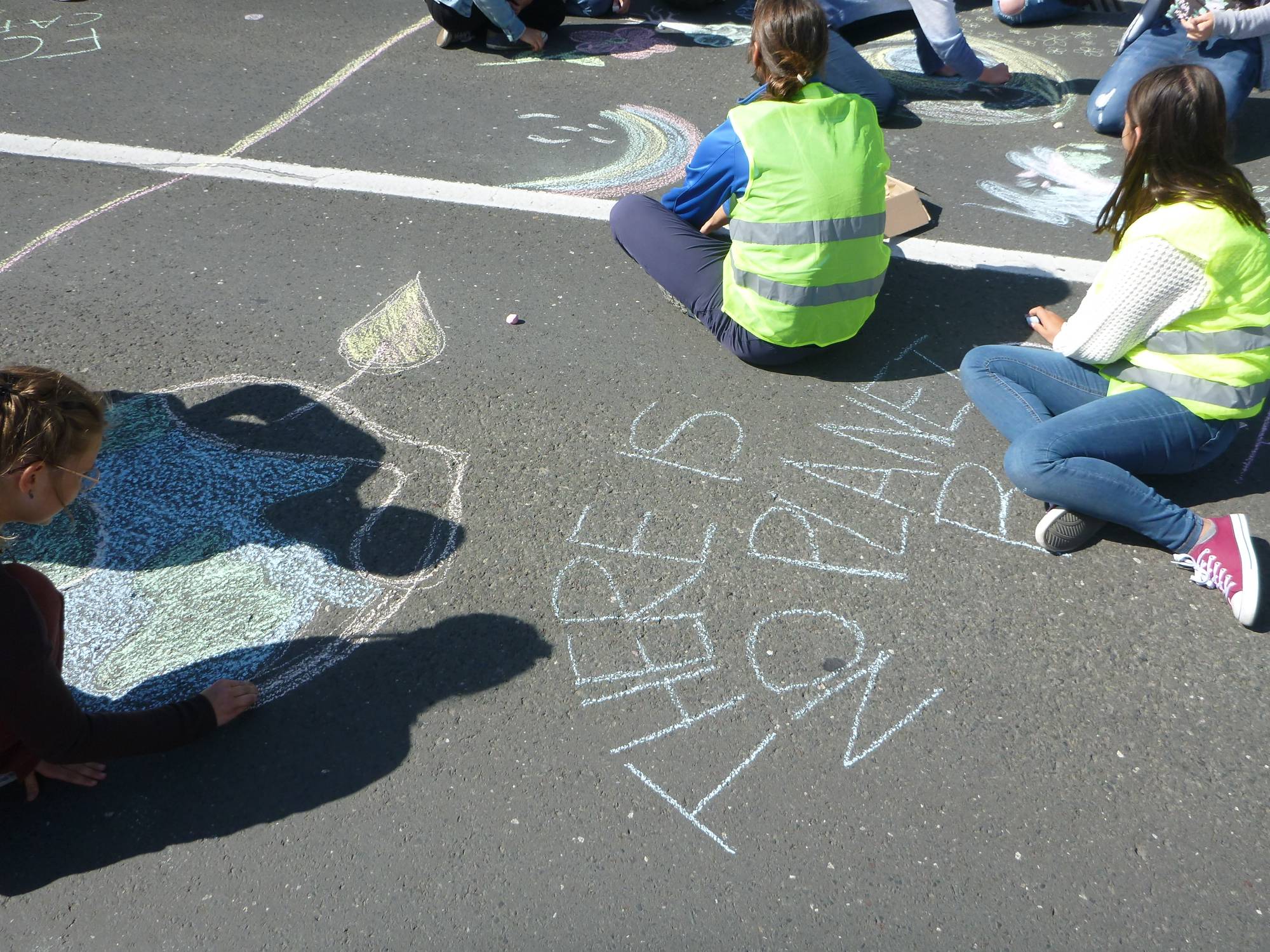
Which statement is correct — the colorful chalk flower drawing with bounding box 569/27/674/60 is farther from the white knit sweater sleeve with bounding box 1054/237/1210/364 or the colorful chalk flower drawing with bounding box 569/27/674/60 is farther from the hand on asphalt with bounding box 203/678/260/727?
the hand on asphalt with bounding box 203/678/260/727

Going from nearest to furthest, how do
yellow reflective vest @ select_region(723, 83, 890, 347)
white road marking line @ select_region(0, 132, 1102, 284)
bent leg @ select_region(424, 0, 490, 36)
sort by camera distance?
1. yellow reflective vest @ select_region(723, 83, 890, 347)
2. white road marking line @ select_region(0, 132, 1102, 284)
3. bent leg @ select_region(424, 0, 490, 36)

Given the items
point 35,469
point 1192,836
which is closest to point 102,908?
point 35,469

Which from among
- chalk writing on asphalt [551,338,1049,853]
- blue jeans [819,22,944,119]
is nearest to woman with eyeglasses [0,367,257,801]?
chalk writing on asphalt [551,338,1049,853]

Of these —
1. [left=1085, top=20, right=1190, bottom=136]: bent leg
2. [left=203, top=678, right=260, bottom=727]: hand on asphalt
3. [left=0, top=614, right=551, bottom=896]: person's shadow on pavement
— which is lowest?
[left=0, top=614, right=551, bottom=896]: person's shadow on pavement

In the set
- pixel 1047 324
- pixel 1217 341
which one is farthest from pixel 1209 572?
pixel 1047 324

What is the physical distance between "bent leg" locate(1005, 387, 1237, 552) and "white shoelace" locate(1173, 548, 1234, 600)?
1.5 inches

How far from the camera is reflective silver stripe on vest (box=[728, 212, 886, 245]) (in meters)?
2.91

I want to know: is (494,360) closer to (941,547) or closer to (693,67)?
(941,547)

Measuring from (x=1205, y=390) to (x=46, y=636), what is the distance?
2763mm

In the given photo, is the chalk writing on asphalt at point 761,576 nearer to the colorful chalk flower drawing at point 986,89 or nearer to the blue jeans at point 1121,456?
the blue jeans at point 1121,456

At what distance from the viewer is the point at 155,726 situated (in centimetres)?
204

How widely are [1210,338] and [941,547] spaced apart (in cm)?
87

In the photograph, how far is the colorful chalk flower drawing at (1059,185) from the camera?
13.3ft

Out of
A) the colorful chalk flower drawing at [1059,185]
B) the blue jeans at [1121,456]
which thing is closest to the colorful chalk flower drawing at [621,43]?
the colorful chalk flower drawing at [1059,185]
